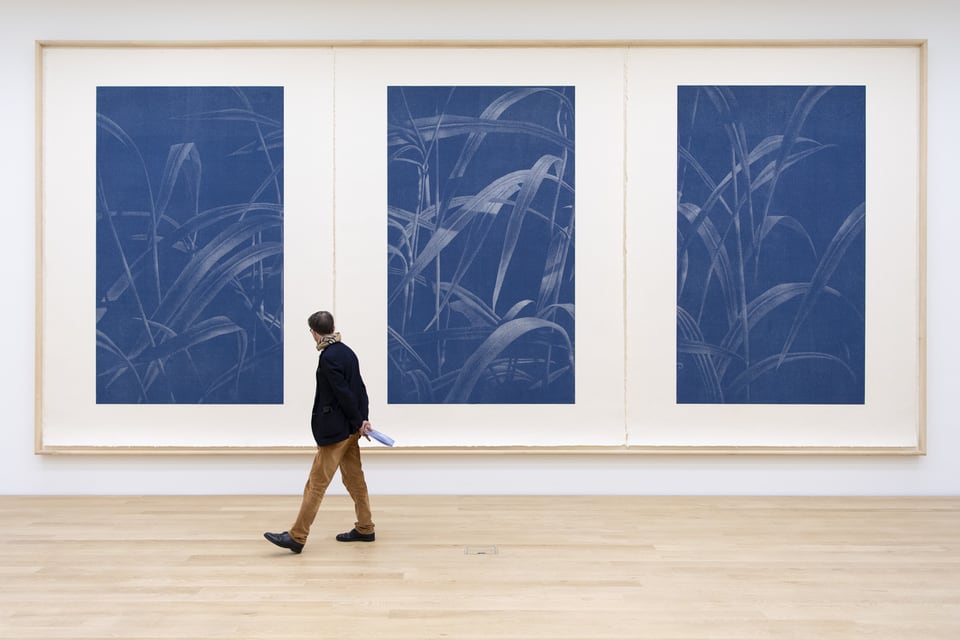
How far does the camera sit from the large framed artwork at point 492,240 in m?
6.43

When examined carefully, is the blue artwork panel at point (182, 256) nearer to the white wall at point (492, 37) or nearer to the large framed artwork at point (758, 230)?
the white wall at point (492, 37)

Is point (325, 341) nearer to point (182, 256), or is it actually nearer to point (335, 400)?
point (335, 400)

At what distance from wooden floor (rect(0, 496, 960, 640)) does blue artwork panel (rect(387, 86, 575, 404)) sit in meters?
1.05

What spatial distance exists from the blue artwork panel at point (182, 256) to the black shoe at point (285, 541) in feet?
6.06

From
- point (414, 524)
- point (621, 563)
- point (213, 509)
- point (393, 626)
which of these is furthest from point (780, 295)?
point (213, 509)

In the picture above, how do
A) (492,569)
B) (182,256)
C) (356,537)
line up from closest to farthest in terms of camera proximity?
1. (492,569)
2. (356,537)
3. (182,256)

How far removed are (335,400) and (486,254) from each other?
2.19m

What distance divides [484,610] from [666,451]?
2.97 metres

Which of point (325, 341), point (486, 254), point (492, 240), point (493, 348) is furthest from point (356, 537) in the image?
point (492, 240)

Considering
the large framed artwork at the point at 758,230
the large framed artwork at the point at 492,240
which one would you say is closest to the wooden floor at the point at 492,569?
the large framed artwork at the point at 492,240

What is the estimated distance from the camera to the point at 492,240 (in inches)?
255

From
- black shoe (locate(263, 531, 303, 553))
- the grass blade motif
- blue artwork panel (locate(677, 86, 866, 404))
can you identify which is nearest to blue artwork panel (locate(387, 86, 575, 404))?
the grass blade motif

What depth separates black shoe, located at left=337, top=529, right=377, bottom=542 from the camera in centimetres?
511

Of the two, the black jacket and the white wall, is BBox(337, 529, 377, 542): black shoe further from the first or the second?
the white wall
